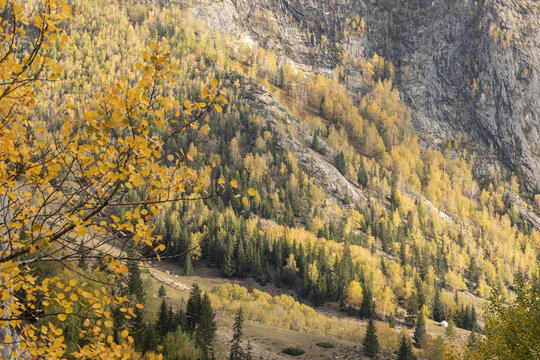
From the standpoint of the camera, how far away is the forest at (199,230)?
5309mm

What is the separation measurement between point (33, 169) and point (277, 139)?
169855 millimetres

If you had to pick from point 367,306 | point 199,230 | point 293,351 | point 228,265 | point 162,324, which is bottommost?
point 367,306

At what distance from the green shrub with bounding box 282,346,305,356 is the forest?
621 centimetres

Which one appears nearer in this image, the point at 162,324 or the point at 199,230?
the point at 162,324

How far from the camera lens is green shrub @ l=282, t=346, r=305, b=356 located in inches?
1945

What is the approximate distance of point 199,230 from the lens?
11844 centimetres

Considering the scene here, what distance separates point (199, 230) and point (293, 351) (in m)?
73.4

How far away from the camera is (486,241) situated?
176 metres

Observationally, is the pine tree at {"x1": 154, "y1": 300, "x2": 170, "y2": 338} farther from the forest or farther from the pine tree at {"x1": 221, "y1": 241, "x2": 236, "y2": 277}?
the pine tree at {"x1": 221, "y1": 241, "x2": 236, "y2": 277}

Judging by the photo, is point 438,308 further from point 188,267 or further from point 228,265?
point 188,267

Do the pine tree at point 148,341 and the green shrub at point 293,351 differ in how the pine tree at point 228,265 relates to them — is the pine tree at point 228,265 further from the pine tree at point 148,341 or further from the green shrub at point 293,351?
the pine tree at point 148,341

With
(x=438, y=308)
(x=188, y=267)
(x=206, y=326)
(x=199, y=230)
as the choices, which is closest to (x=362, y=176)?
(x=438, y=308)

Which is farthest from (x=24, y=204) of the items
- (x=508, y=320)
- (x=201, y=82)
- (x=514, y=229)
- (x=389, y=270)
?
(x=514, y=229)

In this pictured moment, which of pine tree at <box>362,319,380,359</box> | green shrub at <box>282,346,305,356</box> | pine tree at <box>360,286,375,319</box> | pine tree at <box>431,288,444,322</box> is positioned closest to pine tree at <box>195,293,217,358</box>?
green shrub at <box>282,346,305,356</box>
